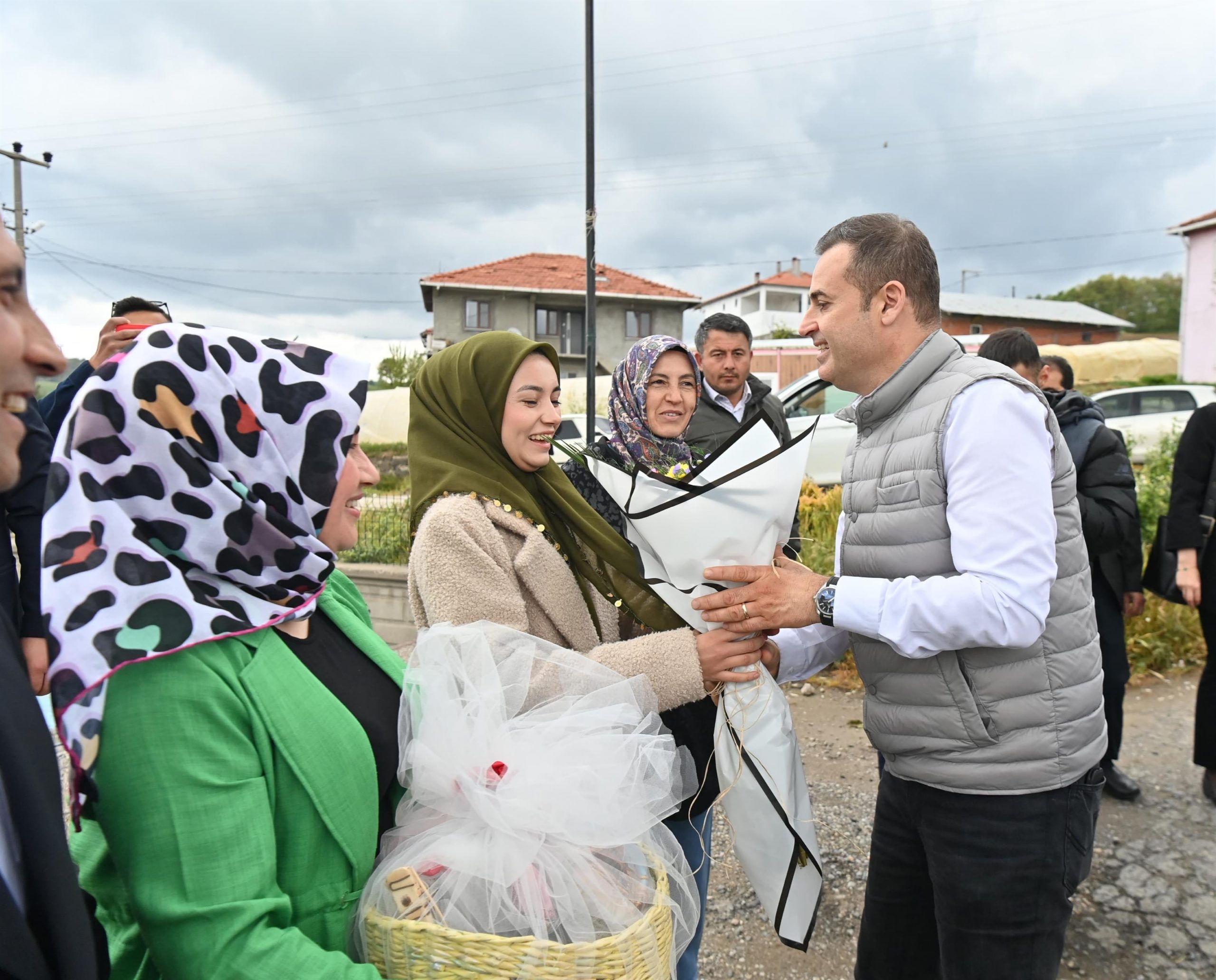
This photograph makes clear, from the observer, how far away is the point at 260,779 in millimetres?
1111

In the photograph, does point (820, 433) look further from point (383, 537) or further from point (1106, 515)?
point (1106, 515)

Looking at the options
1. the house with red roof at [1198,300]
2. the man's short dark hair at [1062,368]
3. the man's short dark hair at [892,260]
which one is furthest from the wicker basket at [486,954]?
the house with red roof at [1198,300]

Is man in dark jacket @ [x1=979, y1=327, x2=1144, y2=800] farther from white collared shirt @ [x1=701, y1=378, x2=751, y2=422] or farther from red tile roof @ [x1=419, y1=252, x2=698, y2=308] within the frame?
red tile roof @ [x1=419, y1=252, x2=698, y2=308]

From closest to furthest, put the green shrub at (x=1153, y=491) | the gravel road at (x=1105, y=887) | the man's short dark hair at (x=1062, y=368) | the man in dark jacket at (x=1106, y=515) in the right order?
1. the gravel road at (x=1105, y=887)
2. the man in dark jacket at (x=1106, y=515)
3. the man's short dark hair at (x=1062, y=368)
4. the green shrub at (x=1153, y=491)

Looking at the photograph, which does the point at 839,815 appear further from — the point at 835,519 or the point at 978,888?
the point at 835,519

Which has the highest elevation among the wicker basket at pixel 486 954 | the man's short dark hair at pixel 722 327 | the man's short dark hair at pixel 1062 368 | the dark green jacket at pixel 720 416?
the man's short dark hair at pixel 722 327

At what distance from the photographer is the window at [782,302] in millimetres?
58781

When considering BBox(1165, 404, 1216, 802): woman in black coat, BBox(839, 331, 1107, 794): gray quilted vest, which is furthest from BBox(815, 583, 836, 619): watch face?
BBox(1165, 404, 1216, 802): woman in black coat

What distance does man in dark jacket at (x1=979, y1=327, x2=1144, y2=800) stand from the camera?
11.4 feet

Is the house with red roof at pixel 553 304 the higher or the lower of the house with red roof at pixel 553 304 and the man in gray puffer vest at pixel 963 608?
the higher

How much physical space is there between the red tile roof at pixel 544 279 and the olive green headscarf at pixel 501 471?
30855mm

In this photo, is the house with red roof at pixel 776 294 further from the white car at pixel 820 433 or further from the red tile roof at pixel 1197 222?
the white car at pixel 820 433

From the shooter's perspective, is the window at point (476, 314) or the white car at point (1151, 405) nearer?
the white car at point (1151, 405)

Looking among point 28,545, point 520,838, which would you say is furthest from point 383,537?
point 520,838
